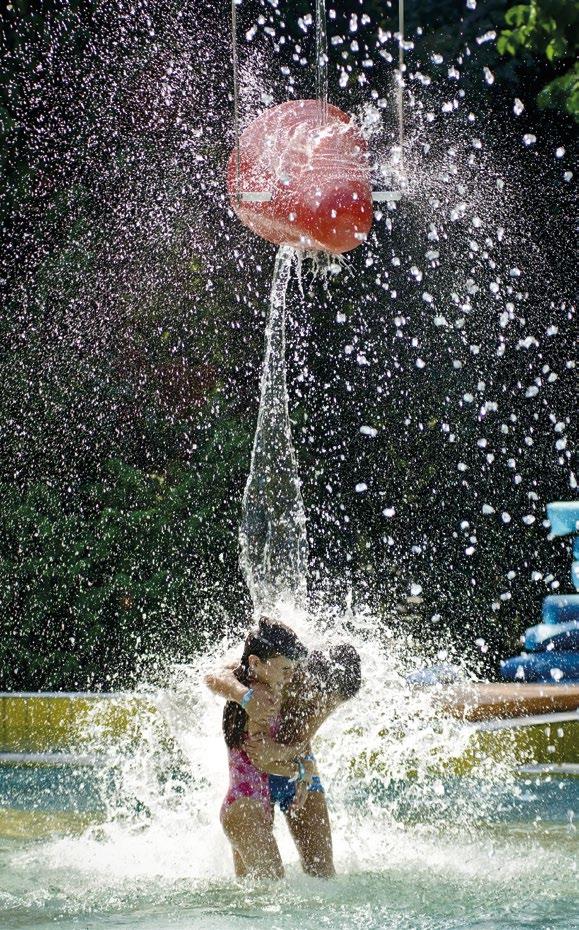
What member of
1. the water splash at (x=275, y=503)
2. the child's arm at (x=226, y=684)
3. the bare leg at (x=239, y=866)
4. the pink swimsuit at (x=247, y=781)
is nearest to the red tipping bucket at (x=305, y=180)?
the water splash at (x=275, y=503)

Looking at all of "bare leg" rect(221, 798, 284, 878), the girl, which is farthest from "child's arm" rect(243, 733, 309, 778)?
"bare leg" rect(221, 798, 284, 878)

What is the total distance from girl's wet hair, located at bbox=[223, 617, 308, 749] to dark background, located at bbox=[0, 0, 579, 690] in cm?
421

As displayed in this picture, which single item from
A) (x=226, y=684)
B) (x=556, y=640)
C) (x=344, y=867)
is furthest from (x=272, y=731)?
(x=556, y=640)

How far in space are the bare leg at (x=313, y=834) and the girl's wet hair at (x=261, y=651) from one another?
281mm

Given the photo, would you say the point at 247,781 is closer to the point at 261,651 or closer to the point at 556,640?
the point at 261,651

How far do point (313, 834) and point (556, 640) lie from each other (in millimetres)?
4032

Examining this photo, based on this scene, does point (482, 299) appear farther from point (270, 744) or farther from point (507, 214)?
point (270, 744)

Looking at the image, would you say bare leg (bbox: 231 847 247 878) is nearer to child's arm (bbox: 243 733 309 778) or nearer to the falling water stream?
the falling water stream

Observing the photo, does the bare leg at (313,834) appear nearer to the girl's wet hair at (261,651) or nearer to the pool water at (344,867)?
the pool water at (344,867)

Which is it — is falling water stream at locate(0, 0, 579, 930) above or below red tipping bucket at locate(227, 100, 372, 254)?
below

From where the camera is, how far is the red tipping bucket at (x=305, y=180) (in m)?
3.90

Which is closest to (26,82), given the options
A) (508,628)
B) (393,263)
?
(393,263)

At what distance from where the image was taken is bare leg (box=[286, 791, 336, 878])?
3.56 meters

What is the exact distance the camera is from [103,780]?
17.8ft
